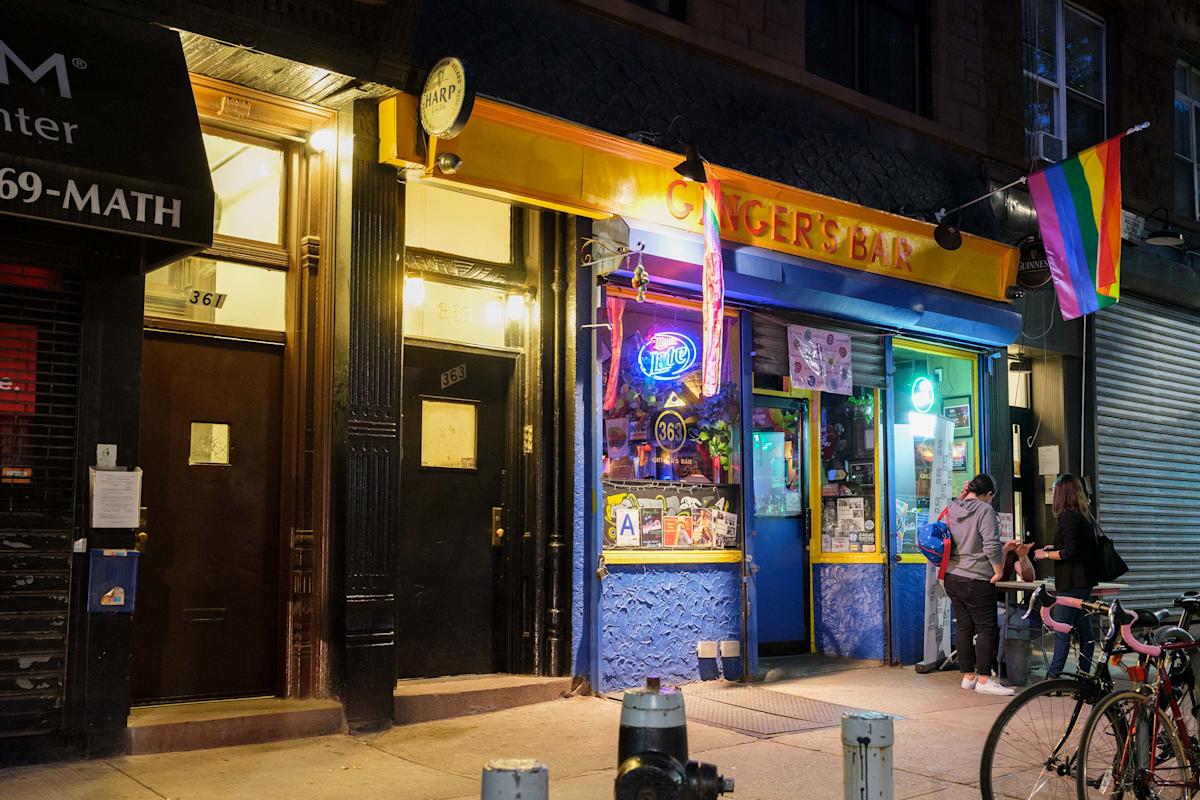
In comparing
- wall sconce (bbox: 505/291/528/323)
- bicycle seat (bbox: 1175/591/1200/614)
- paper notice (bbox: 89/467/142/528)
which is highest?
wall sconce (bbox: 505/291/528/323)

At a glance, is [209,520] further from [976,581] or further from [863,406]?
[863,406]

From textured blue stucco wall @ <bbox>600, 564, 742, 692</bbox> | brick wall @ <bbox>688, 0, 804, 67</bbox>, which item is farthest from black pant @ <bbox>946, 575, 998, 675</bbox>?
brick wall @ <bbox>688, 0, 804, 67</bbox>

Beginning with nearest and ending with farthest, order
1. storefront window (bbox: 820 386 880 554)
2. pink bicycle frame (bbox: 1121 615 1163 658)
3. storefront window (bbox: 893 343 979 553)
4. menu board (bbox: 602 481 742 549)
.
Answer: pink bicycle frame (bbox: 1121 615 1163 658)
menu board (bbox: 602 481 742 549)
storefront window (bbox: 820 386 880 554)
storefront window (bbox: 893 343 979 553)

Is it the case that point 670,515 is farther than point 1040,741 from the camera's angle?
Yes

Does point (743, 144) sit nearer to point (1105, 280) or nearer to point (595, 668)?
point (1105, 280)

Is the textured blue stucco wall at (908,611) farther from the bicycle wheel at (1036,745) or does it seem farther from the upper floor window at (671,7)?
the bicycle wheel at (1036,745)

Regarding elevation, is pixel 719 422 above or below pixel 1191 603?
above

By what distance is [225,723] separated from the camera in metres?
7.36

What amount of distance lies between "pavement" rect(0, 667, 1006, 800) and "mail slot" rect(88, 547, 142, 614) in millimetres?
909

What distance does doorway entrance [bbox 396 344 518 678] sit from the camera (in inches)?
357

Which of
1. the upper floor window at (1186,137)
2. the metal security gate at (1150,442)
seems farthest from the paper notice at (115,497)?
the upper floor window at (1186,137)

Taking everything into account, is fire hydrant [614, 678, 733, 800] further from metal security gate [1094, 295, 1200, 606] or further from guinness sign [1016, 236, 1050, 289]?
metal security gate [1094, 295, 1200, 606]

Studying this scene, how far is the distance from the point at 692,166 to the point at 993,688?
5342 mm

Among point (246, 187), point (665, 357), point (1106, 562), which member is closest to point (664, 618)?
point (665, 357)
